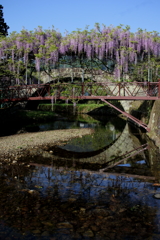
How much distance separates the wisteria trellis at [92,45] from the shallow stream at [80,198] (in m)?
9.07

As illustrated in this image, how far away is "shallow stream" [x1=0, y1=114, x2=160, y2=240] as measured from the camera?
3.76 metres

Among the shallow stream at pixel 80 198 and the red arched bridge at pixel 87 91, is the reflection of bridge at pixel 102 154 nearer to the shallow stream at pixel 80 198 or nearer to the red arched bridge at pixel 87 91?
the shallow stream at pixel 80 198

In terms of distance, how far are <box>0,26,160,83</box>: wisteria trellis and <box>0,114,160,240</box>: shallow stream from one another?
Result: 9073 mm

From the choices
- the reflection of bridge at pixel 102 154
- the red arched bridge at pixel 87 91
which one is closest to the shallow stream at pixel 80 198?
the reflection of bridge at pixel 102 154

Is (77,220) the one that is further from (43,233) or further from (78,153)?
(78,153)

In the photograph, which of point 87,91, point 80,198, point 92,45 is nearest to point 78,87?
point 87,91

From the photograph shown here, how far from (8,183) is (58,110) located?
2586 centimetres

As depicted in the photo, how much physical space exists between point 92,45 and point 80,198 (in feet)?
42.1

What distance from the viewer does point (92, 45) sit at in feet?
52.4

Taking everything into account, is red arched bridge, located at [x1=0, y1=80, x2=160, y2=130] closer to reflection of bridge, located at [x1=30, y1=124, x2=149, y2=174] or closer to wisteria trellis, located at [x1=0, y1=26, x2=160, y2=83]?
wisteria trellis, located at [x1=0, y1=26, x2=160, y2=83]

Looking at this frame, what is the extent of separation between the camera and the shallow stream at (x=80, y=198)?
148 inches

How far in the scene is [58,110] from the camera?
31.4m

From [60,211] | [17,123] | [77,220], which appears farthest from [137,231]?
[17,123]

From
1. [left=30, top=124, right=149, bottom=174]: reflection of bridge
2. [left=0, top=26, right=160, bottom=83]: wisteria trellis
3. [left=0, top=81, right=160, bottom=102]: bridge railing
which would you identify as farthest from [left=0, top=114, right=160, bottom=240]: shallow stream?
[left=0, top=26, right=160, bottom=83]: wisteria trellis
